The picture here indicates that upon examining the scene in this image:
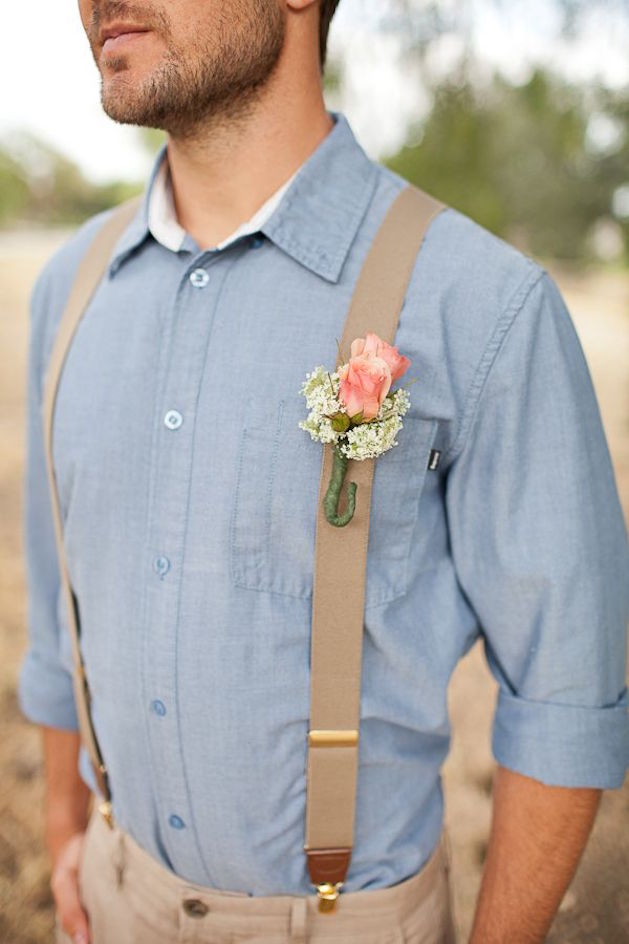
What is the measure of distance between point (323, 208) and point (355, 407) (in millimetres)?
370

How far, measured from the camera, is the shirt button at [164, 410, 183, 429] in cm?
123

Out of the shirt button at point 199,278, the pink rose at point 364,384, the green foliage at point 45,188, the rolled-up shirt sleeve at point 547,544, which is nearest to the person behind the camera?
the pink rose at point 364,384

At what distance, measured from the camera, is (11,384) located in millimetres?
9602

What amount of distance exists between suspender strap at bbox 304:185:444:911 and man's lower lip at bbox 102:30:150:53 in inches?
17.2

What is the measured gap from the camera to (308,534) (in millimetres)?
1175

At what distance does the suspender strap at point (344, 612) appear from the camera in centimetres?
114

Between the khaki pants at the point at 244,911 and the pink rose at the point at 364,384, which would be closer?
the pink rose at the point at 364,384

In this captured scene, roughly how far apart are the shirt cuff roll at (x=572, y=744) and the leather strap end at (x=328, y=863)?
29 cm

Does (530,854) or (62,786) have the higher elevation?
(530,854)

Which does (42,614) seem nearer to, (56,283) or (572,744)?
(56,283)

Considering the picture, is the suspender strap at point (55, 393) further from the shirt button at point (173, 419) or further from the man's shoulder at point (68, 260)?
the shirt button at point (173, 419)

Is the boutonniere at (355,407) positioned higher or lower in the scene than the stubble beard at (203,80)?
lower

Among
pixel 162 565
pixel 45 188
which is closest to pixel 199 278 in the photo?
pixel 162 565

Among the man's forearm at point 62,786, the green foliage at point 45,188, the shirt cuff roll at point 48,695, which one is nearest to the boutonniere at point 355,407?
the shirt cuff roll at point 48,695
